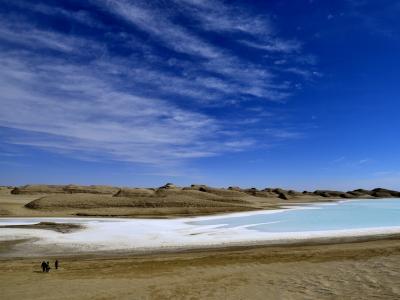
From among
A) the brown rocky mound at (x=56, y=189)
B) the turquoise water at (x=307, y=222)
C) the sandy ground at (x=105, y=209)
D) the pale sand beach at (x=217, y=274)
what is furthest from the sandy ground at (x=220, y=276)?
the brown rocky mound at (x=56, y=189)

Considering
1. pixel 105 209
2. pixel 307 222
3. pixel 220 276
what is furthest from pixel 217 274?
pixel 105 209

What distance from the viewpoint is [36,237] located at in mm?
26062

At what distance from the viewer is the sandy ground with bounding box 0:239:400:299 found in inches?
486

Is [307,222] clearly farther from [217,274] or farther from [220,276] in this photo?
[220,276]

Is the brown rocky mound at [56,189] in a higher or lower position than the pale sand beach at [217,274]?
higher

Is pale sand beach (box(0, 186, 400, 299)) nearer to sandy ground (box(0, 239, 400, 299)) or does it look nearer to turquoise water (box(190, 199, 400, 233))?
sandy ground (box(0, 239, 400, 299))

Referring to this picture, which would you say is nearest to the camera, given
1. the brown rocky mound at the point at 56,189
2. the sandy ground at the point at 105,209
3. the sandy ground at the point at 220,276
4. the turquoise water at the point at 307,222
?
the sandy ground at the point at 220,276

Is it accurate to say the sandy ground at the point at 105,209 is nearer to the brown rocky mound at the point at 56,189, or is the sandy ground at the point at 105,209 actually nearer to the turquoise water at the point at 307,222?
the turquoise water at the point at 307,222

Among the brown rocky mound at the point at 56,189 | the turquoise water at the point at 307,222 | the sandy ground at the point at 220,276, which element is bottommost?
the sandy ground at the point at 220,276

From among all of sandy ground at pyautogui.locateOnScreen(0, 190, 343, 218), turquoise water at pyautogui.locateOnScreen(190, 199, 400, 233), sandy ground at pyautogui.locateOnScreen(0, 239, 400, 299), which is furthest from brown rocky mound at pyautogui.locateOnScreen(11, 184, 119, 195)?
sandy ground at pyautogui.locateOnScreen(0, 239, 400, 299)

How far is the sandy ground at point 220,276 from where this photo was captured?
12.4 metres

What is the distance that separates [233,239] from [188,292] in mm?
12747

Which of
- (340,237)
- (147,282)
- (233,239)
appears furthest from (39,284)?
(340,237)

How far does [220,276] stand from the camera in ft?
48.0
